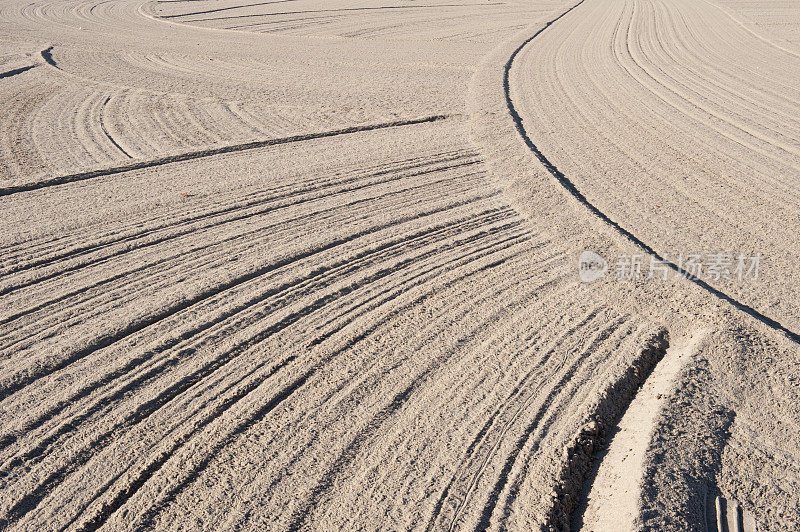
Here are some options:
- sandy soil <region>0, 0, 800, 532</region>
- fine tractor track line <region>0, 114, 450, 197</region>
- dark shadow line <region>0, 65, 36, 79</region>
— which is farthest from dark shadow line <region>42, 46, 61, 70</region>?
fine tractor track line <region>0, 114, 450, 197</region>

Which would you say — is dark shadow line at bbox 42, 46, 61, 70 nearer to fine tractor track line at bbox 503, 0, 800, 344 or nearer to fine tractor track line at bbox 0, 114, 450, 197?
fine tractor track line at bbox 0, 114, 450, 197

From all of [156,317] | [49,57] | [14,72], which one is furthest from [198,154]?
[49,57]

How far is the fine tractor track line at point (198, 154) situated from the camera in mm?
8664

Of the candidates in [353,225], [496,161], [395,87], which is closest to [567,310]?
[353,225]

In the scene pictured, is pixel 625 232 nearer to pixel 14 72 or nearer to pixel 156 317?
pixel 156 317

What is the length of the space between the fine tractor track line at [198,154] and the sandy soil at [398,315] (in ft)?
0.19

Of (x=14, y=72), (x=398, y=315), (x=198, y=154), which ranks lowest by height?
(x=398, y=315)

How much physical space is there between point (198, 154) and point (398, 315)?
224 inches

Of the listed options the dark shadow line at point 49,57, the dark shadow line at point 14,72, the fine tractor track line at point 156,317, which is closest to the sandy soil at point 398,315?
the fine tractor track line at point 156,317

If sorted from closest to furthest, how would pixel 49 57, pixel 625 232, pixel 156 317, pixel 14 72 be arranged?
pixel 156 317 < pixel 625 232 < pixel 14 72 < pixel 49 57

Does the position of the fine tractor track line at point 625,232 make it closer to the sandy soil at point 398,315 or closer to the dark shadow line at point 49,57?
the sandy soil at point 398,315

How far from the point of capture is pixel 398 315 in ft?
19.1

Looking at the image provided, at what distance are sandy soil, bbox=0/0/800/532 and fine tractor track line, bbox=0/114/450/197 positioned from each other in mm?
57

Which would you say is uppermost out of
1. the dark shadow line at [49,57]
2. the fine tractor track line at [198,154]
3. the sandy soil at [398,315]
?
the dark shadow line at [49,57]
